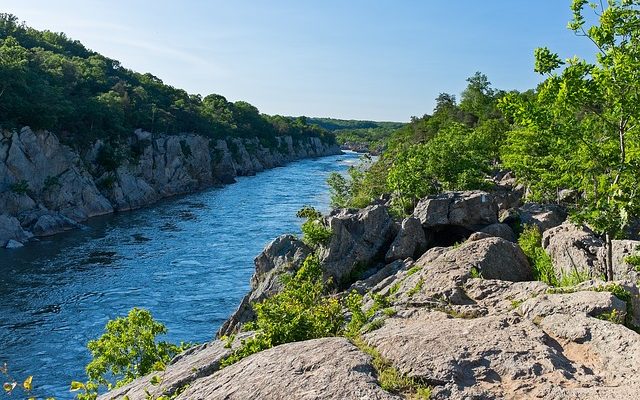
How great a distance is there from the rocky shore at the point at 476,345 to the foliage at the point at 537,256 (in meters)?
0.32

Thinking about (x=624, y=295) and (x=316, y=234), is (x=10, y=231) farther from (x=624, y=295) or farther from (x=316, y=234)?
(x=624, y=295)

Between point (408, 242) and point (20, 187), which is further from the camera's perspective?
point (20, 187)

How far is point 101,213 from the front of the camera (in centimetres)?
6819

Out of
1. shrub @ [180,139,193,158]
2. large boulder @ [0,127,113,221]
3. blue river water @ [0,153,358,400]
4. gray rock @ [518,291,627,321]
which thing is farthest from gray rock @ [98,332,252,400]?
shrub @ [180,139,193,158]

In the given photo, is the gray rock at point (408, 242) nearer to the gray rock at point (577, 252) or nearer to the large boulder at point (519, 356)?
the gray rock at point (577, 252)

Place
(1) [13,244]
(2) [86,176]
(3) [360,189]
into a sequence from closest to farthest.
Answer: (1) [13,244]
(3) [360,189]
(2) [86,176]

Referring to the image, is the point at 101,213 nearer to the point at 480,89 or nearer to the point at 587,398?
the point at 587,398

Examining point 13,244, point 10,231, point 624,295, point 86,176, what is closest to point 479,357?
point 624,295

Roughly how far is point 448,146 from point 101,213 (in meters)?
48.4

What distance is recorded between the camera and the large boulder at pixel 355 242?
85.7ft

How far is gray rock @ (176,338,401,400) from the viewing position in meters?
8.90

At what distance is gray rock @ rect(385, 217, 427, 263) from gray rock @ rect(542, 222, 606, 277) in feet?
24.8

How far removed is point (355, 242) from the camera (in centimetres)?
2719

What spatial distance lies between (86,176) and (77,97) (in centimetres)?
1622
